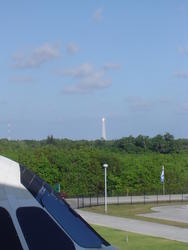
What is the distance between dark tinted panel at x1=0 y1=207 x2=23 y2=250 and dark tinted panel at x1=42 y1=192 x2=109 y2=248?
353mm

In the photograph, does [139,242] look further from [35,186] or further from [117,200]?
[117,200]

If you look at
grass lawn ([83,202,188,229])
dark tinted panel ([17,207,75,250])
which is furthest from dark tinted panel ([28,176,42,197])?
grass lawn ([83,202,188,229])

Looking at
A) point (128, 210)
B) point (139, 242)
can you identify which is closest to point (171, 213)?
point (128, 210)

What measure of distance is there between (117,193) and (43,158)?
9086mm

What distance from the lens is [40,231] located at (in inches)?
172

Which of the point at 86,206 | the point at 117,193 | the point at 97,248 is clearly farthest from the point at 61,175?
the point at 97,248

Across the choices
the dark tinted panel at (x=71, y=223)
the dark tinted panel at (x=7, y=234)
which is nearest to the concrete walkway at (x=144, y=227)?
the dark tinted panel at (x=71, y=223)

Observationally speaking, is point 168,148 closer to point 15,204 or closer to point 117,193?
point 117,193

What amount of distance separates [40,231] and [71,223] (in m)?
0.39

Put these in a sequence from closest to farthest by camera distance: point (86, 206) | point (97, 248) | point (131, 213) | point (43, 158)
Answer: point (97, 248), point (131, 213), point (86, 206), point (43, 158)

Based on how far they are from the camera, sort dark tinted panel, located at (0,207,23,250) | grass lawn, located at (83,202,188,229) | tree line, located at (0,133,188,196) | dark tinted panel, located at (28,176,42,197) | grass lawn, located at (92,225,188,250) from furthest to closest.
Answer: tree line, located at (0,133,188,196) < grass lawn, located at (83,202,188,229) < grass lawn, located at (92,225,188,250) < dark tinted panel, located at (28,176,42,197) < dark tinted panel, located at (0,207,23,250)

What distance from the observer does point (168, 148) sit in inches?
3772

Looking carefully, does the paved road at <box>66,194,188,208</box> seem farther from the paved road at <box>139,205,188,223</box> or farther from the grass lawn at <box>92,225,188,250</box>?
the grass lawn at <box>92,225,188,250</box>

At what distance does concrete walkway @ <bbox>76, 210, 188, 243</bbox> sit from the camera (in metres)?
26.0
